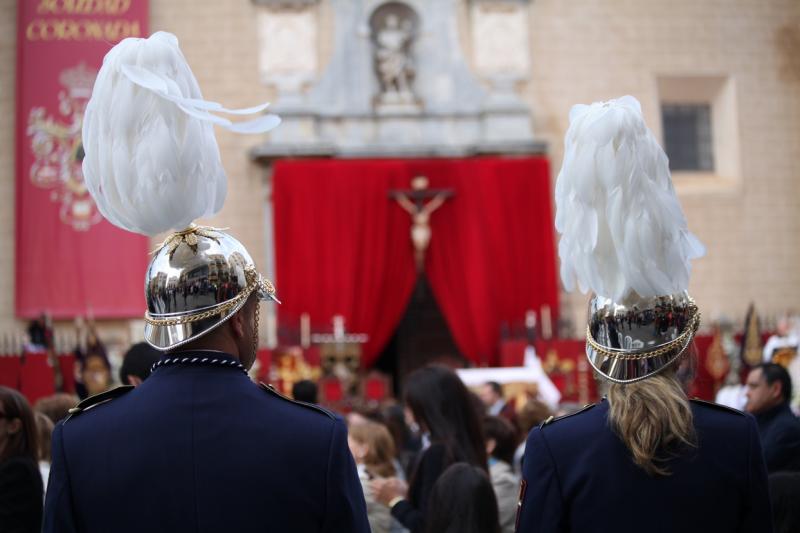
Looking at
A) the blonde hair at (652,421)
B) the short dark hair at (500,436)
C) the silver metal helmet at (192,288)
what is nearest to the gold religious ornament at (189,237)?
the silver metal helmet at (192,288)

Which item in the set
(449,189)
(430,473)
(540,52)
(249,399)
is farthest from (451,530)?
(540,52)

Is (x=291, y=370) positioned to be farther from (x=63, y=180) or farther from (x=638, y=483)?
(x=638, y=483)

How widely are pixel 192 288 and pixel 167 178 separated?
10.5 inches

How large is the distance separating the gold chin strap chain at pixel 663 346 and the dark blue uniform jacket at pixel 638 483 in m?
0.16

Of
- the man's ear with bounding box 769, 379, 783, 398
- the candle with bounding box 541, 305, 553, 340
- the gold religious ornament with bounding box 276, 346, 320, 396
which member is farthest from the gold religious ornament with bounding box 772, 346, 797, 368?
the gold religious ornament with bounding box 276, 346, 320, 396

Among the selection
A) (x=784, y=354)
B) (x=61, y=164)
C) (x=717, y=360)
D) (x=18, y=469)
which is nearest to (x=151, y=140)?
(x=18, y=469)

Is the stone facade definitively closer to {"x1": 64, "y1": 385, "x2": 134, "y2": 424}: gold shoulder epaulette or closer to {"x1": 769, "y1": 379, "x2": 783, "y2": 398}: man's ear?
{"x1": 769, "y1": 379, "x2": 783, "y2": 398}: man's ear

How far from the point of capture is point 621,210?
117 inches

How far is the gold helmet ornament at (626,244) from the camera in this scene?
2.96 meters

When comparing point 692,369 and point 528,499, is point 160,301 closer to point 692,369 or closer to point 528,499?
point 528,499

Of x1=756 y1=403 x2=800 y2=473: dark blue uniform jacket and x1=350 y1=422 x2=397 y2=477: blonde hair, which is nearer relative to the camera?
x1=756 y1=403 x2=800 y2=473: dark blue uniform jacket

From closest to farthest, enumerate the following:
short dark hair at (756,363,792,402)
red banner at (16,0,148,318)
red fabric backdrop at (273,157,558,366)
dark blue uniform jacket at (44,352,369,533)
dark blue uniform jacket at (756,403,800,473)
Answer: dark blue uniform jacket at (44,352,369,533) < dark blue uniform jacket at (756,403,800,473) < short dark hair at (756,363,792,402) < red banner at (16,0,148,318) < red fabric backdrop at (273,157,558,366)

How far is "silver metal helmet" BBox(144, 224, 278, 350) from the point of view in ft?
8.51

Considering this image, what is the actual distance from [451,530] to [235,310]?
1620mm
